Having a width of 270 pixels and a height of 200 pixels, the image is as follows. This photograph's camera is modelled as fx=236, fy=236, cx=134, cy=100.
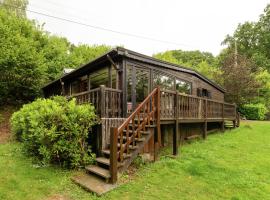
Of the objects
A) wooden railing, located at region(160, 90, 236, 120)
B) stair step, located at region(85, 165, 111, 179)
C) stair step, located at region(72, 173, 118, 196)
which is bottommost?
stair step, located at region(72, 173, 118, 196)

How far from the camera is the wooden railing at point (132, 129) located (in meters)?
5.50

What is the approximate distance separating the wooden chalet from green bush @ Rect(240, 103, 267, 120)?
9.27 metres

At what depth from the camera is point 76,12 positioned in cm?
1897

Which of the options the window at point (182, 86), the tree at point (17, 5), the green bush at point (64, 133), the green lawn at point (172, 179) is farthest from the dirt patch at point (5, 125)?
the tree at point (17, 5)

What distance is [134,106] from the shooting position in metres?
9.02

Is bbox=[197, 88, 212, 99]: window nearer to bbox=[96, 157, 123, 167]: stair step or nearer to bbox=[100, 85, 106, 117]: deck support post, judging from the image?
bbox=[100, 85, 106, 117]: deck support post

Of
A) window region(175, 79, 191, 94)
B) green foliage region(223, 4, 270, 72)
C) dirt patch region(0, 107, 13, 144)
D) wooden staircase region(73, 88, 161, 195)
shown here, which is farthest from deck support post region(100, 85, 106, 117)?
green foliage region(223, 4, 270, 72)

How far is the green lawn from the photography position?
5168 mm

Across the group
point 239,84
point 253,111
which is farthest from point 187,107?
point 253,111

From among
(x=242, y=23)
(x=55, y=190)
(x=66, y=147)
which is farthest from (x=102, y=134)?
(x=242, y=23)

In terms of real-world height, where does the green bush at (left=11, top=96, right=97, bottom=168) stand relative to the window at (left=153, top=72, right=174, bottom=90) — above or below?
below

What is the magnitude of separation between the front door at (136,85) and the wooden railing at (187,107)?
1151mm

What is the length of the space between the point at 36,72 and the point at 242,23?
121 feet

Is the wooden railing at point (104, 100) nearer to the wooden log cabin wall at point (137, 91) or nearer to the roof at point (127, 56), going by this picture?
the wooden log cabin wall at point (137, 91)
